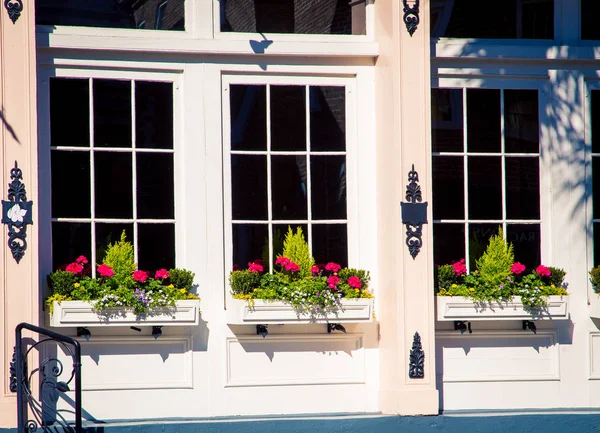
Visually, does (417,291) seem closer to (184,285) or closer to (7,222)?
(184,285)

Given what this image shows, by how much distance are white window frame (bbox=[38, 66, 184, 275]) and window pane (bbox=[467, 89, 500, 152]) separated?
7.57 ft

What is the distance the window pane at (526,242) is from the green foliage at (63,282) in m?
3.41

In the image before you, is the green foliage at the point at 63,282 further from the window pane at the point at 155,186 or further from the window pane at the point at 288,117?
the window pane at the point at 288,117

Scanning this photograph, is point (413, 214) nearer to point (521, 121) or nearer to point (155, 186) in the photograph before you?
point (521, 121)

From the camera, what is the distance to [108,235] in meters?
7.41

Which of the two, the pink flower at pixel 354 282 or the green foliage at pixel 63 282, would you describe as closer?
the green foliage at pixel 63 282

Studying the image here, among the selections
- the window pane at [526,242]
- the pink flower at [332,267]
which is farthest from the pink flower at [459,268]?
the pink flower at [332,267]

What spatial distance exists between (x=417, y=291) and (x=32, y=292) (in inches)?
110

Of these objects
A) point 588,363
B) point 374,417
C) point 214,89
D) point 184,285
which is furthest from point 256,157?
point 588,363

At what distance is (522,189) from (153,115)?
2.98 meters

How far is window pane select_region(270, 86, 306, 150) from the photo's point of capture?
7719 mm

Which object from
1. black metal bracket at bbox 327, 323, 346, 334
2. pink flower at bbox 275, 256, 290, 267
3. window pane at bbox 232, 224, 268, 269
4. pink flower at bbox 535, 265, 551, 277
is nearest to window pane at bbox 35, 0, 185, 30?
window pane at bbox 232, 224, 268, 269

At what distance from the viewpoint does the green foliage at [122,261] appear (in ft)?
23.4

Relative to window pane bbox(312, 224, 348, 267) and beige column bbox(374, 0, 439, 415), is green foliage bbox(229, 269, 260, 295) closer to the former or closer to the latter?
window pane bbox(312, 224, 348, 267)
